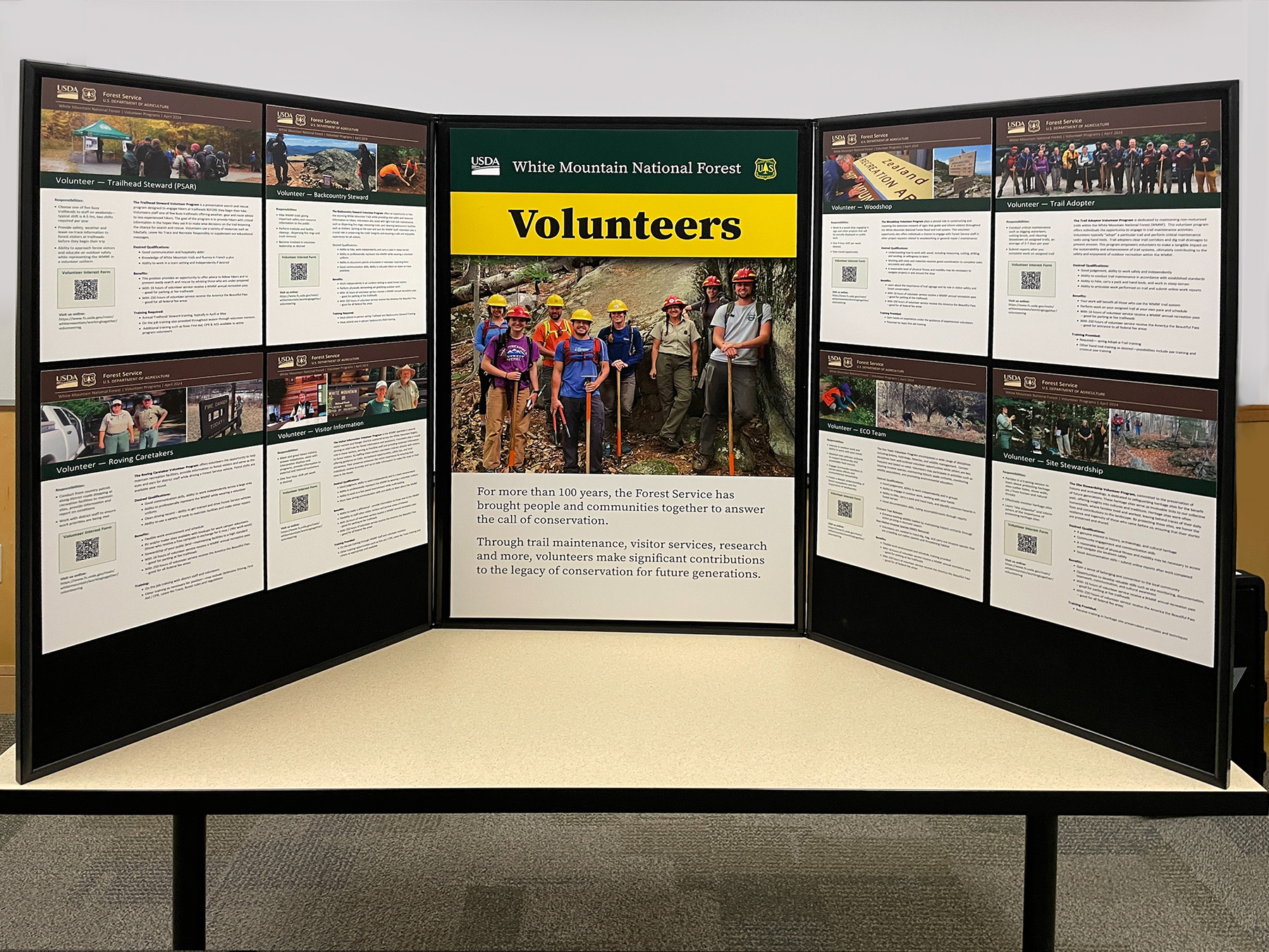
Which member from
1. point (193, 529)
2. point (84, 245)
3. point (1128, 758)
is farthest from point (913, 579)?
point (84, 245)

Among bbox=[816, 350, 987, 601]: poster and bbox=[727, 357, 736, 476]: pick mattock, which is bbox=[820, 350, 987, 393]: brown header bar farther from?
A: bbox=[727, 357, 736, 476]: pick mattock

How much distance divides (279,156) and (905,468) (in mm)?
1203

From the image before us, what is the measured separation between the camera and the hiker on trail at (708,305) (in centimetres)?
209

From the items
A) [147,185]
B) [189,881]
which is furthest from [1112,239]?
[189,881]

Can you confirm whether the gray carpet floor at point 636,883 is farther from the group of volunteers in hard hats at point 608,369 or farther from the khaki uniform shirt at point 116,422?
the khaki uniform shirt at point 116,422

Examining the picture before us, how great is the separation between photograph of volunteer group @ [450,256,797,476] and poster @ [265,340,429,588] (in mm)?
108

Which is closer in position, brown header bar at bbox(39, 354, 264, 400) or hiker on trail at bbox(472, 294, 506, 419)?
brown header bar at bbox(39, 354, 264, 400)

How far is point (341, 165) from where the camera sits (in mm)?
1914

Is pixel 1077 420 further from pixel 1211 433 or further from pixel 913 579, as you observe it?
pixel 913 579

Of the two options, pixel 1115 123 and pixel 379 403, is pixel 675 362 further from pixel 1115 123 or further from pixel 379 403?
pixel 1115 123

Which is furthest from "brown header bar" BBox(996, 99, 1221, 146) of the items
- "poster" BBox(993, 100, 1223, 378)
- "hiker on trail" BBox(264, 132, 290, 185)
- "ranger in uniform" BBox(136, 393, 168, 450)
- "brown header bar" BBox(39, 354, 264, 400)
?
"ranger in uniform" BBox(136, 393, 168, 450)

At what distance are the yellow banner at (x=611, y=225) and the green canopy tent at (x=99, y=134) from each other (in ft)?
2.16

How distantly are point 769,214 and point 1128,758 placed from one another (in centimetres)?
114

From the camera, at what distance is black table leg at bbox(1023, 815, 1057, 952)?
1982mm
